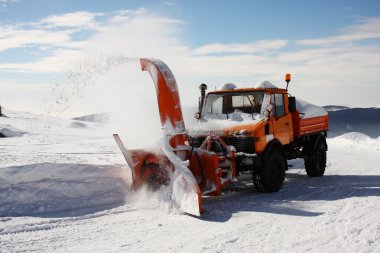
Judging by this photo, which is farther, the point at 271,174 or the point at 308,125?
the point at 308,125

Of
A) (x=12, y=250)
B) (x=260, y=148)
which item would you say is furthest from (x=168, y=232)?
(x=260, y=148)

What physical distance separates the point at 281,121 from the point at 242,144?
4.51 feet

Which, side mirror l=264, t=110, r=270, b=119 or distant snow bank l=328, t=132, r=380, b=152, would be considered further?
distant snow bank l=328, t=132, r=380, b=152

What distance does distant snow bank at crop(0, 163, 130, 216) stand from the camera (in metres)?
6.93

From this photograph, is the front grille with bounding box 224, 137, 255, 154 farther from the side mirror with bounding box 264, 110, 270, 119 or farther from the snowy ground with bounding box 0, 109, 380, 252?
the snowy ground with bounding box 0, 109, 380, 252

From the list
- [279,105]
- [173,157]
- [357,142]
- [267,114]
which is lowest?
[357,142]

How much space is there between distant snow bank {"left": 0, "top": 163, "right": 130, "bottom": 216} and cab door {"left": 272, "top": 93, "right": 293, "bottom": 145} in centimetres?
326

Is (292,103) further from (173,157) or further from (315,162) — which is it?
(173,157)

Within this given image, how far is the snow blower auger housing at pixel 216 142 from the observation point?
281 inches

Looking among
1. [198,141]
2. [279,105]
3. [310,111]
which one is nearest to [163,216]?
[198,141]

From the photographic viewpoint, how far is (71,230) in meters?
5.76

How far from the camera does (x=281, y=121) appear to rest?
9.01m

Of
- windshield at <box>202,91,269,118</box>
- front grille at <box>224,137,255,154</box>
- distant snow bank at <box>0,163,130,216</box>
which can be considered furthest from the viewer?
windshield at <box>202,91,269,118</box>

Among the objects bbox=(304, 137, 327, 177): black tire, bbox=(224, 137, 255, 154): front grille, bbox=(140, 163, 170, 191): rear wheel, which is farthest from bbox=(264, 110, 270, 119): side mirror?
bbox=(304, 137, 327, 177): black tire
